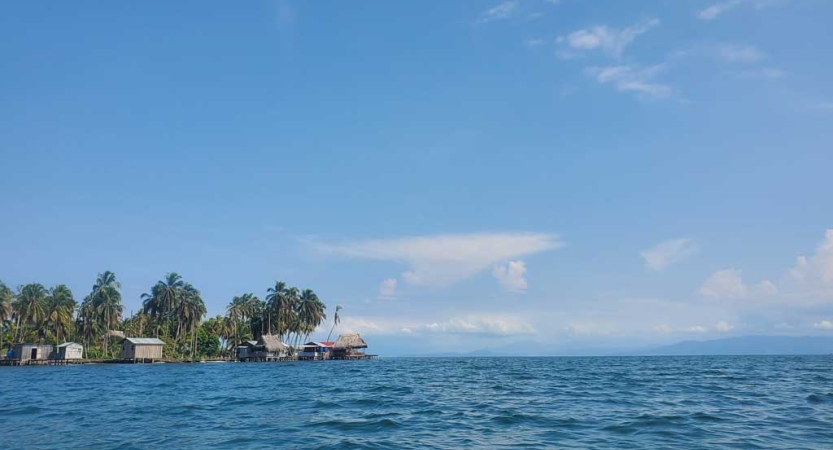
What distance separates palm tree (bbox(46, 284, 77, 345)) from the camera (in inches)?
3602

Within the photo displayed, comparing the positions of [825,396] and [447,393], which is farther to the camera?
[447,393]

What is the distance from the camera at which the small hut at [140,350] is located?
90.7 meters

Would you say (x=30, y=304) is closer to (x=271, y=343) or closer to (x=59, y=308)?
(x=59, y=308)

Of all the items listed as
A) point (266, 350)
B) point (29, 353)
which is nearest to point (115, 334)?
point (29, 353)

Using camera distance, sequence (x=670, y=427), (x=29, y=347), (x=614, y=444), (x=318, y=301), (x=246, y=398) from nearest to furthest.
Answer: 1. (x=614, y=444)
2. (x=670, y=427)
3. (x=246, y=398)
4. (x=29, y=347)
5. (x=318, y=301)

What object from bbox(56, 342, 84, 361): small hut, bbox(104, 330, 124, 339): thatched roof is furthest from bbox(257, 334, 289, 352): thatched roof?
bbox(56, 342, 84, 361): small hut

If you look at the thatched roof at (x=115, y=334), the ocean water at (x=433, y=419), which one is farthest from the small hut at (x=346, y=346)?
the ocean water at (x=433, y=419)

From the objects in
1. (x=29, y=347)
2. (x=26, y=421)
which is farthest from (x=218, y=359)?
(x=26, y=421)

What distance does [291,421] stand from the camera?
21031mm

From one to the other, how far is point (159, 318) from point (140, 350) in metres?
17.5

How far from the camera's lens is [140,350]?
9106cm

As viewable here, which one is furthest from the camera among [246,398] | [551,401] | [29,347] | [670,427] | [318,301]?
[318,301]

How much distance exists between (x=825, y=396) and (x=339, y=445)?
24.6m

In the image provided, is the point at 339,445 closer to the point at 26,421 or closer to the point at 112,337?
the point at 26,421
